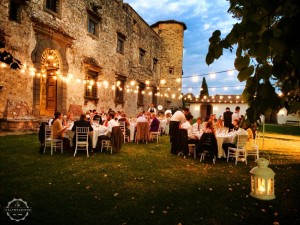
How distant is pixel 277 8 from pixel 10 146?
8293 mm

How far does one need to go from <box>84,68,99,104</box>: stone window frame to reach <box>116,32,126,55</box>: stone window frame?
12.5 feet

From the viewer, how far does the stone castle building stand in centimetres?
941

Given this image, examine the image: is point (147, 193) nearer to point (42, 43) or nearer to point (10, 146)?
point (10, 146)

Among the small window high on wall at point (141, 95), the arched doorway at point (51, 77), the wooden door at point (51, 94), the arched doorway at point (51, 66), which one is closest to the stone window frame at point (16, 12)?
the arched doorway at point (51, 66)

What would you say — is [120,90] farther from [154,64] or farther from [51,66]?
[154,64]

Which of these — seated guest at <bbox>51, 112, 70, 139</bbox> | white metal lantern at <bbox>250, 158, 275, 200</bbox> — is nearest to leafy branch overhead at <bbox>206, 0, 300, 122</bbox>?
white metal lantern at <bbox>250, 158, 275, 200</bbox>

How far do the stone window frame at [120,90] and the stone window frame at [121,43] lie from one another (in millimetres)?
2003

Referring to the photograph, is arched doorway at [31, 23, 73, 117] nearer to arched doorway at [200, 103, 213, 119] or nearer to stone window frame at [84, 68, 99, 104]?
stone window frame at [84, 68, 99, 104]

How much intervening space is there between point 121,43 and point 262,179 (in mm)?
17043

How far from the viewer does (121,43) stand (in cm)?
1820

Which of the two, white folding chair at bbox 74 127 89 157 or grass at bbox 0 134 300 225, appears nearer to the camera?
grass at bbox 0 134 300 225

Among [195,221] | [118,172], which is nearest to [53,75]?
[118,172]

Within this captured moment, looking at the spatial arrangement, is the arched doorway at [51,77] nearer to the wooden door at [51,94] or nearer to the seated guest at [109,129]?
the wooden door at [51,94]

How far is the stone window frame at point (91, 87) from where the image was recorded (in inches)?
544
